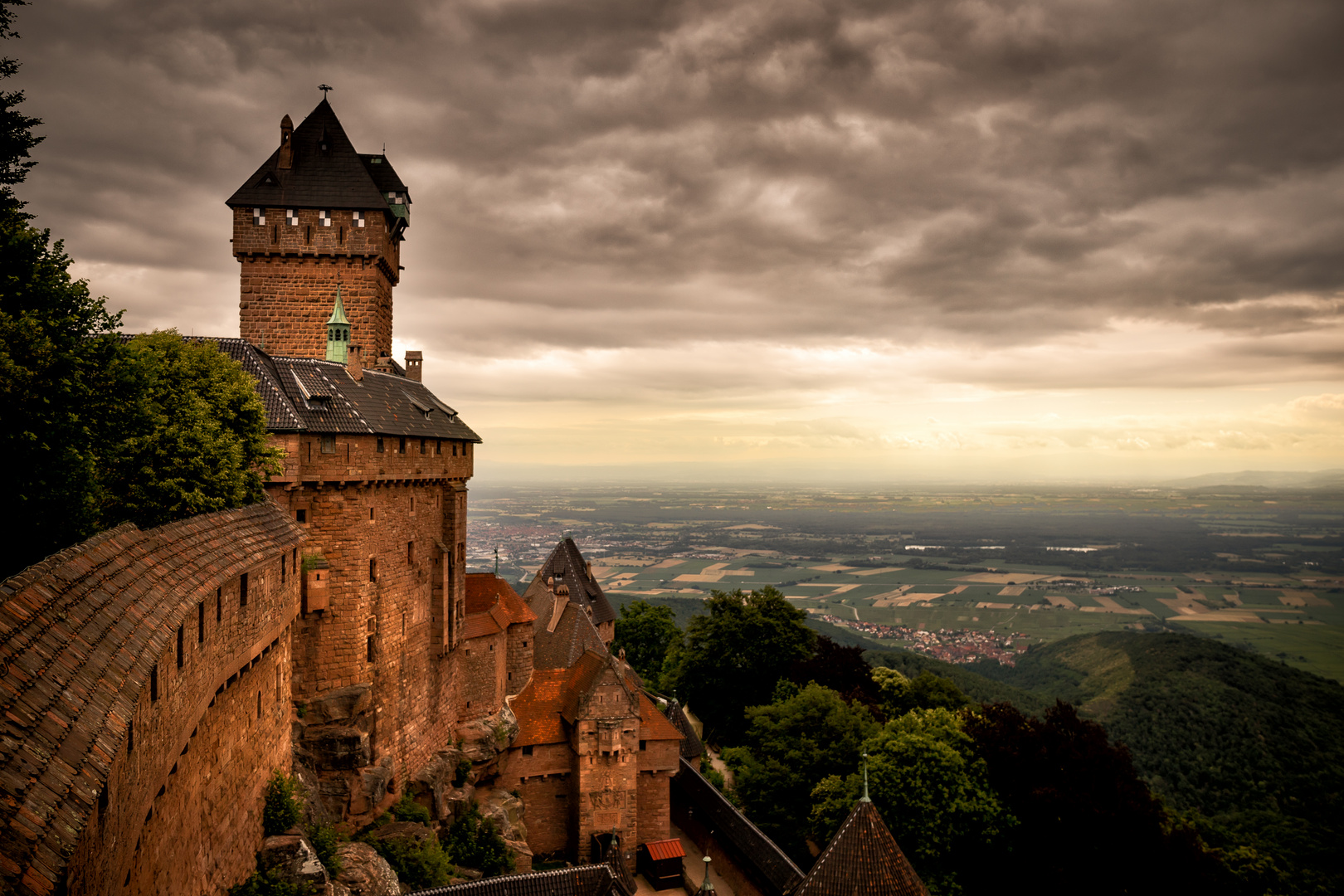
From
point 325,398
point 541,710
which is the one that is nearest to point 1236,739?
point 541,710

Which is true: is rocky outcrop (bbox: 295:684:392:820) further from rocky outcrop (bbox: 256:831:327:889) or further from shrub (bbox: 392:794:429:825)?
rocky outcrop (bbox: 256:831:327:889)

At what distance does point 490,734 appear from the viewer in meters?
30.0

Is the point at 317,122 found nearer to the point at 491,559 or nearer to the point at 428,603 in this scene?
the point at 428,603

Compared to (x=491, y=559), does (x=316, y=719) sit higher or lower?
higher

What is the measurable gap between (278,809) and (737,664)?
42570mm

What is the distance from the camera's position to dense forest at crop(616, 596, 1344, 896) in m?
29.2

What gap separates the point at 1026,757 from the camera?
30.9 metres

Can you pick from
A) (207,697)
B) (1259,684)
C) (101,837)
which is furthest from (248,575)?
(1259,684)

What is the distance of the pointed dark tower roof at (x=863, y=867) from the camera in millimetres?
22344

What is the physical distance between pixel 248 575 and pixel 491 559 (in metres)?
171

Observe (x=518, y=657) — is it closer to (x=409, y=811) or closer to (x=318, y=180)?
(x=409, y=811)

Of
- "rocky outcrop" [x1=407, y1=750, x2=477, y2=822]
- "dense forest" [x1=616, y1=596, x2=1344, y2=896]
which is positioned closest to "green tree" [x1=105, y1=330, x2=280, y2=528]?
"rocky outcrop" [x1=407, y1=750, x2=477, y2=822]

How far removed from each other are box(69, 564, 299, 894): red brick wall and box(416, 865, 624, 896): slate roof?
11313 millimetres

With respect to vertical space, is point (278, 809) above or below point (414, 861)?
above
